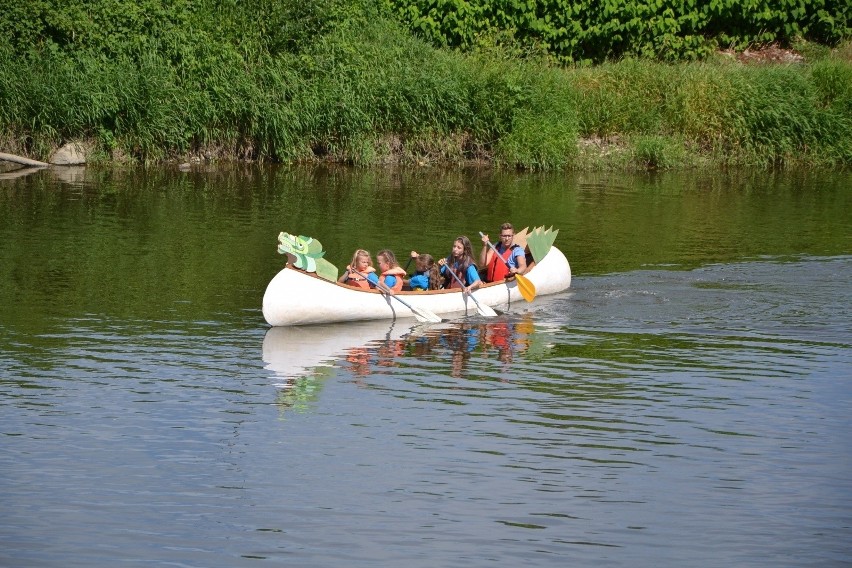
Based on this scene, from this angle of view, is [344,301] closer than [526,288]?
Yes

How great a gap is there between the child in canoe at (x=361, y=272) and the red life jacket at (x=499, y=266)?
207 centimetres

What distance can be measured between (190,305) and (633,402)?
5894 millimetres

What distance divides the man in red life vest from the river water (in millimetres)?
653

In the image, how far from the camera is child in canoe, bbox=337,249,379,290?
50.8 ft

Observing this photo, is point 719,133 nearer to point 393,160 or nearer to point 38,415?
point 393,160

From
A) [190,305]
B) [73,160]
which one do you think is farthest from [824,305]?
[73,160]

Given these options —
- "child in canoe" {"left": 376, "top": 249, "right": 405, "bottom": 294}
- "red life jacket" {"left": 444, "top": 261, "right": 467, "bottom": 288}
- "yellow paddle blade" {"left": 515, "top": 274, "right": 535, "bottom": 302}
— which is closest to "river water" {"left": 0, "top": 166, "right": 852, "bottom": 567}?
"yellow paddle blade" {"left": 515, "top": 274, "right": 535, "bottom": 302}

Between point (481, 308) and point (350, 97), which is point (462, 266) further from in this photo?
point (350, 97)

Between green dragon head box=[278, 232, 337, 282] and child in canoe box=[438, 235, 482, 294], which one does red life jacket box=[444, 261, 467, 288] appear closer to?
child in canoe box=[438, 235, 482, 294]

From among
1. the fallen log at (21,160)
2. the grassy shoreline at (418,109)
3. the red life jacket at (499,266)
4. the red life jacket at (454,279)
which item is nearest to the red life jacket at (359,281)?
the red life jacket at (454,279)

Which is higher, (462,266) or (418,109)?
(418,109)

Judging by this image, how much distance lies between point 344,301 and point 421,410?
3709 millimetres

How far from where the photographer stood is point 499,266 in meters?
17.2

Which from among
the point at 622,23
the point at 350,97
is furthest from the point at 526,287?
the point at 622,23
